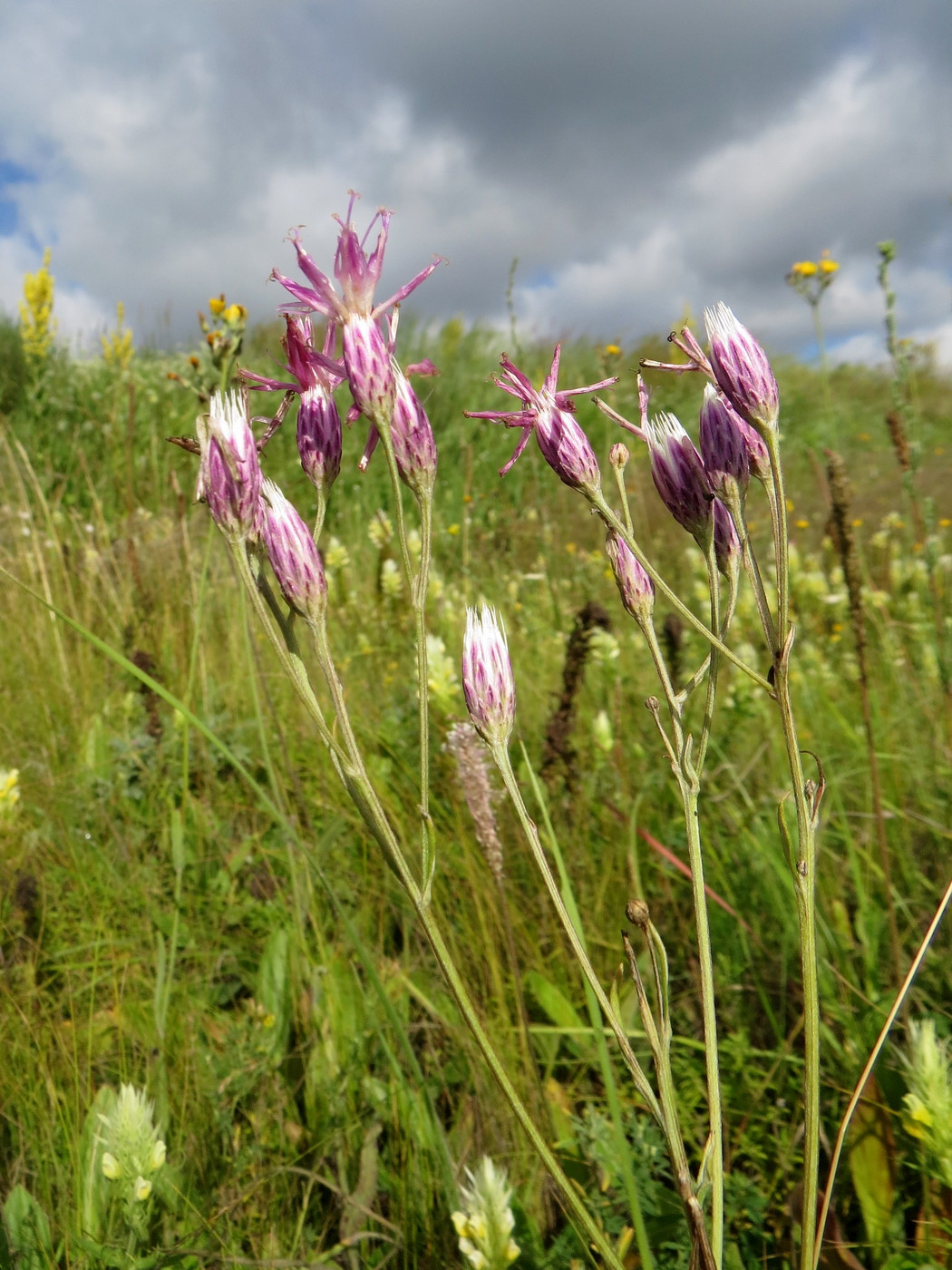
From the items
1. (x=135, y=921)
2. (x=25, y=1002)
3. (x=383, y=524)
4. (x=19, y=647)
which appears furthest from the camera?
(x=383, y=524)

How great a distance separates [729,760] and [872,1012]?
103cm

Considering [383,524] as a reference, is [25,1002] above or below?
below

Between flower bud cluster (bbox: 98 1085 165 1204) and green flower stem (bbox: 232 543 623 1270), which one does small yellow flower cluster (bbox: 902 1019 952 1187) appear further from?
flower bud cluster (bbox: 98 1085 165 1204)

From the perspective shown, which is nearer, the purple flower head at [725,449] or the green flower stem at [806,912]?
the green flower stem at [806,912]

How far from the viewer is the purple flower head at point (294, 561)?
811mm

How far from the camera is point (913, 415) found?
2.08m

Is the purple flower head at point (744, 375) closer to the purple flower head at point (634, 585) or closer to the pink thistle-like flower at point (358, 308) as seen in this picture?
the purple flower head at point (634, 585)

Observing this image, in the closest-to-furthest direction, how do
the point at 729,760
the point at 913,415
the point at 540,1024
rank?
the point at 540,1024, the point at 913,415, the point at 729,760

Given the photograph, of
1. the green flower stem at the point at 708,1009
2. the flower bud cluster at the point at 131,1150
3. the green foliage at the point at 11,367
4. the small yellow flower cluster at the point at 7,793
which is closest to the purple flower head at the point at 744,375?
the green flower stem at the point at 708,1009

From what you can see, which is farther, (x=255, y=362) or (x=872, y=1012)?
(x=255, y=362)

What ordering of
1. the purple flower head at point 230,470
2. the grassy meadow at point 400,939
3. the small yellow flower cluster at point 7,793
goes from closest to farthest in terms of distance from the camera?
the purple flower head at point 230,470
the grassy meadow at point 400,939
the small yellow flower cluster at point 7,793

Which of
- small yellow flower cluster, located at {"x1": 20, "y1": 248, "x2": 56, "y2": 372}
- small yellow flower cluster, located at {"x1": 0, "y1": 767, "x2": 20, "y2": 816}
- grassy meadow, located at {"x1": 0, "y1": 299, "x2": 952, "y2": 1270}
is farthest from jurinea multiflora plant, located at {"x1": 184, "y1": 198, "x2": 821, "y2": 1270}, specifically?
small yellow flower cluster, located at {"x1": 20, "y1": 248, "x2": 56, "y2": 372}

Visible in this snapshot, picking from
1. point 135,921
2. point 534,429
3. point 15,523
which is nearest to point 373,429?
point 534,429

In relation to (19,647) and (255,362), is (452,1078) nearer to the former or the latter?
(19,647)
